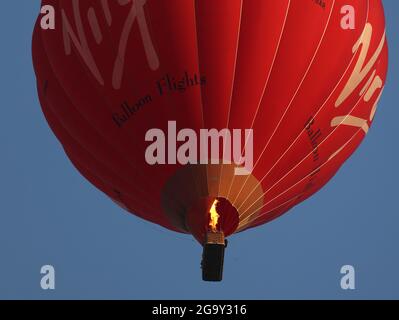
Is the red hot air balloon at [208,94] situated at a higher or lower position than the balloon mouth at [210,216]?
higher

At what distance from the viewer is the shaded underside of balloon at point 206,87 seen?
18.0 metres

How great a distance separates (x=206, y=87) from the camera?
1795 cm

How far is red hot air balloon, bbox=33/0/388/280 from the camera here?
17.9 metres

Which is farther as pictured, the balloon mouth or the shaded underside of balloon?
the balloon mouth

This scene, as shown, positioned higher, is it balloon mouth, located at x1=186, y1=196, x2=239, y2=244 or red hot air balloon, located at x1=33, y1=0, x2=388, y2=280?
red hot air balloon, located at x1=33, y1=0, x2=388, y2=280

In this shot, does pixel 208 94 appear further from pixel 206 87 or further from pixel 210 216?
pixel 210 216

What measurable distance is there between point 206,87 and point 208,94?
0.08 m

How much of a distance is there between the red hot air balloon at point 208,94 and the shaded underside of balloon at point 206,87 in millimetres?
11

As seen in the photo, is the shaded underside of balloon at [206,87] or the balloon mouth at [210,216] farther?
the balloon mouth at [210,216]

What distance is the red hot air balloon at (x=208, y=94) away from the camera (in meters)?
17.9

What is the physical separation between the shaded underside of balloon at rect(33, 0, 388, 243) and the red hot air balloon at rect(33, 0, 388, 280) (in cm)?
1

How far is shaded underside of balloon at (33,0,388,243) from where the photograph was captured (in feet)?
58.9

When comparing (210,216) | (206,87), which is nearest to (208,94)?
(206,87)

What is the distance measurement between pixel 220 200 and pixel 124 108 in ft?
4.62
